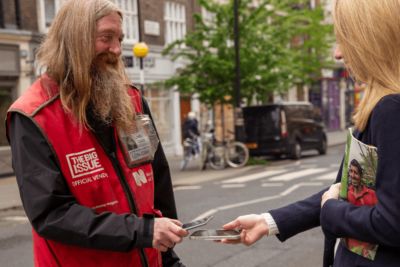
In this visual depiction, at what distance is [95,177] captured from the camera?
161 cm

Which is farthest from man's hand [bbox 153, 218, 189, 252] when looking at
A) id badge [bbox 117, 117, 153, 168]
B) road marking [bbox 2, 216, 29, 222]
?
road marking [bbox 2, 216, 29, 222]

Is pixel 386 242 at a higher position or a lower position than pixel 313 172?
higher

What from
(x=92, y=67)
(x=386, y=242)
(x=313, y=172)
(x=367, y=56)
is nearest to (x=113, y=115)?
(x=92, y=67)

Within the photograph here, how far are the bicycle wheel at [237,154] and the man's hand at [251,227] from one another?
12209 mm

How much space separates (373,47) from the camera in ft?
4.63

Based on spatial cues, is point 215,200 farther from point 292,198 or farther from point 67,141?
point 67,141

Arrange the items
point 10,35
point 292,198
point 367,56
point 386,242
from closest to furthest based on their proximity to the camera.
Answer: point 386,242 → point 367,56 → point 292,198 → point 10,35

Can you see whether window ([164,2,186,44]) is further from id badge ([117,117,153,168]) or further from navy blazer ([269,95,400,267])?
navy blazer ([269,95,400,267])

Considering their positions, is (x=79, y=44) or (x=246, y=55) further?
(x=246, y=55)

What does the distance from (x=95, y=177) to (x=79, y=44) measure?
0.49 m

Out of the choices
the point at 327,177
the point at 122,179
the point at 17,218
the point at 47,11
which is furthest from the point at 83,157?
the point at 47,11

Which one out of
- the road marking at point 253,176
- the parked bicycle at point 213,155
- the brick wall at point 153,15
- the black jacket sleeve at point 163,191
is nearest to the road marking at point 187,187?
the road marking at point 253,176

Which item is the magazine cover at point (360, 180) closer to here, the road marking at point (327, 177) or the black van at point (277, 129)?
the road marking at point (327, 177)

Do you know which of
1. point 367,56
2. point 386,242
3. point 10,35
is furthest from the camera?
point 10,35
